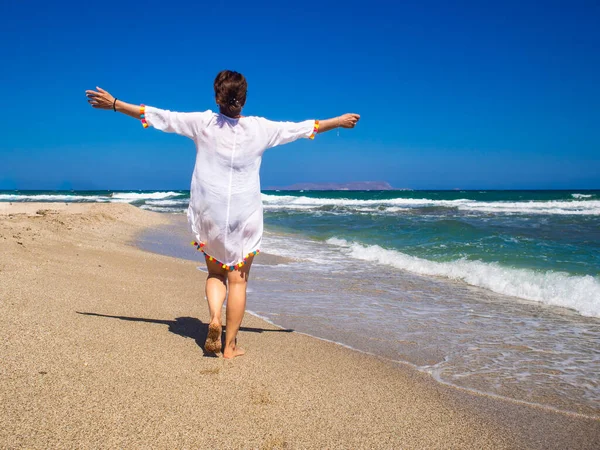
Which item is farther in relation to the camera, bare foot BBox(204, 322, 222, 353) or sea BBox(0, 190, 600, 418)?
sea BBox(0, 190, 600, 418)

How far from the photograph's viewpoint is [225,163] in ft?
9.13

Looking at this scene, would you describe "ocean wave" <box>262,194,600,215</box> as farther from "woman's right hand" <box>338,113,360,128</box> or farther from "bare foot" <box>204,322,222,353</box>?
"bare foot" <box>204,322,222,353</box>

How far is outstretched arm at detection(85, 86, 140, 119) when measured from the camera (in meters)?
2.86

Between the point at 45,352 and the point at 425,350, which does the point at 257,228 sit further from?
the point at 425,350

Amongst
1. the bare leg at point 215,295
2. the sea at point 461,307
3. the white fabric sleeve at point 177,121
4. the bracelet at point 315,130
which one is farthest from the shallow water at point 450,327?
the white fabric sleeve at point 177,121

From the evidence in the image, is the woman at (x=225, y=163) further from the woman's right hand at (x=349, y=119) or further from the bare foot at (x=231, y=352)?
the woman's right hand at (x=349, y=119)

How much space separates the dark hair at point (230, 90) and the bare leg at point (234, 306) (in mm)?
979

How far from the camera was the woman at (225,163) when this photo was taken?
278 centimetres

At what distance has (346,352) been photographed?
354 cm

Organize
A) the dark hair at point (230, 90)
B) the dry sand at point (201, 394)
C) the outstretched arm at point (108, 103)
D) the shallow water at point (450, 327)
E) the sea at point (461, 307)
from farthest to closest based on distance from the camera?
the sea at point (461, 307) < the shallow water at point (450, 327) < the outstretched arm at point (108, 103) < the dark hair at point (230, 90) < the dry sand at point (201, 394)

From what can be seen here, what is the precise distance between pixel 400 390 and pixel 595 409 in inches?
46.5

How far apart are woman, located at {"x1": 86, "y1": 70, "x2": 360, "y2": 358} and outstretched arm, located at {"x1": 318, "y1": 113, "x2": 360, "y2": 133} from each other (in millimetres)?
148

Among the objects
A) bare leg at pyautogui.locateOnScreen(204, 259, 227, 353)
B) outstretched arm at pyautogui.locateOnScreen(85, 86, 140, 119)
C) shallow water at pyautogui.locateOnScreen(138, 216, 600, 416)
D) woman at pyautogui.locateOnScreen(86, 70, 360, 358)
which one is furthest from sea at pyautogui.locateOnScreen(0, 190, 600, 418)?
outstretched arm at pyautogui.locateOnScreen(85, 86, 140, 119)

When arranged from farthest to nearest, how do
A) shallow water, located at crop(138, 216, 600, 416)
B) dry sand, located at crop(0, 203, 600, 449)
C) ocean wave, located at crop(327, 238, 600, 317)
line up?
ocean wave, located at crop(327, 238, 600, 317) → shallow water, located at crop(138, 216, 600, 416) → dry sand, located at crop(0, 203, 600, 449)
